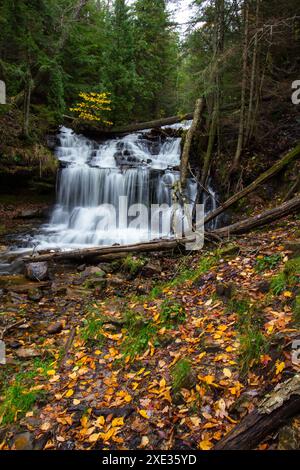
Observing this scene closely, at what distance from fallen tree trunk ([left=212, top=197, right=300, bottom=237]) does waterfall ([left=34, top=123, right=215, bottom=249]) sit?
134 inches

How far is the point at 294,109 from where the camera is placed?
10.9m

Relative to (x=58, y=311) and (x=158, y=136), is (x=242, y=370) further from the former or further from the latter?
(x=158, y=136)

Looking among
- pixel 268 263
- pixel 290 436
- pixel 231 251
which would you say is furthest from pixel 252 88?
pixel 290 436

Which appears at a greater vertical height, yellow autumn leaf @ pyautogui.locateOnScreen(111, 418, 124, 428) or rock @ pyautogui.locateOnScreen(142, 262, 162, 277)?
rock @ pyautogui.locateOnScreen(142, 262, 162, 277)

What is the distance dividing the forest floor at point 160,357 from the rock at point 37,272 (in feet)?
3.93

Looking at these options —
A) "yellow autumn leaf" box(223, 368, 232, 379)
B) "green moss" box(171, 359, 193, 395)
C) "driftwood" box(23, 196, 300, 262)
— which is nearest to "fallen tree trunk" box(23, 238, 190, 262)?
"driftwood" box(23, 196, 300, 262)

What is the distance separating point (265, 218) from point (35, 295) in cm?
544

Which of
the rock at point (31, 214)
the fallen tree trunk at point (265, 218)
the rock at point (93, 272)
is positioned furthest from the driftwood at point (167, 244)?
the rock at point (31, 214)

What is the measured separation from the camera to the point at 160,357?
3.98 metres

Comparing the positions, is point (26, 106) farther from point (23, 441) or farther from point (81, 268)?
point (23, 441)

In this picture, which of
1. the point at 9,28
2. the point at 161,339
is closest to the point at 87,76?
the point at 9,28

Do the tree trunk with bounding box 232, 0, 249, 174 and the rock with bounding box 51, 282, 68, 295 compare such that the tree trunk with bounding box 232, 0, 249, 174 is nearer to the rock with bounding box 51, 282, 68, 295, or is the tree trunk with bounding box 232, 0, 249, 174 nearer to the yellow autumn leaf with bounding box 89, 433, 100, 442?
the rock with bounding box 51, 282, 68, 295

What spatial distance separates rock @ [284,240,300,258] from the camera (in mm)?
4885
